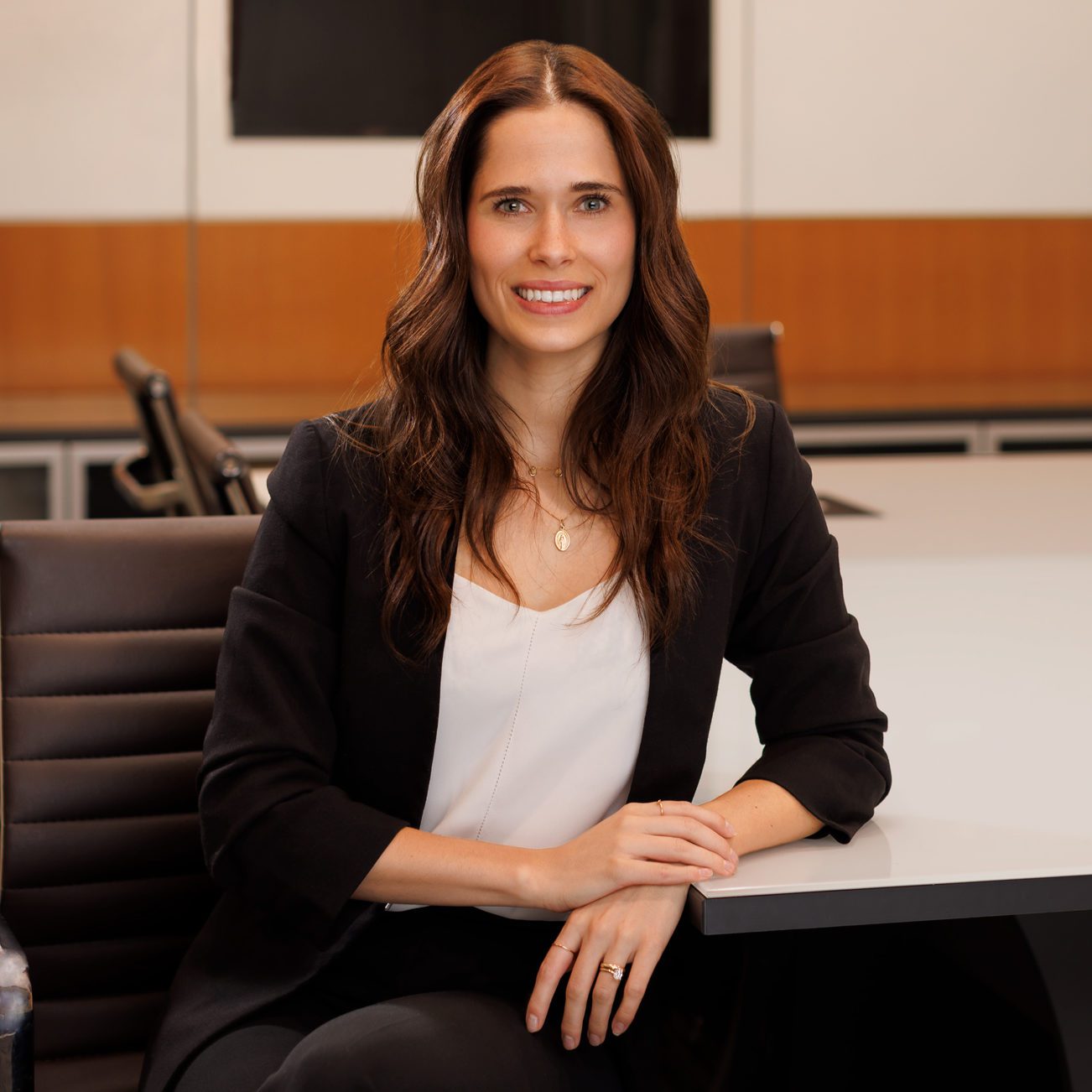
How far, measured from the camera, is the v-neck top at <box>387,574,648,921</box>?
4.21 feet

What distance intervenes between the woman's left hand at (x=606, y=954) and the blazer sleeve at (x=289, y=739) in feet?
0.56

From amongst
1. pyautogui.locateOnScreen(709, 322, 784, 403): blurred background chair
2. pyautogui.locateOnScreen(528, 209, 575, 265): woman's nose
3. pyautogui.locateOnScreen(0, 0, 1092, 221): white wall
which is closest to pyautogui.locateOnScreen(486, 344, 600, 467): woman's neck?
pyautogui.locateOnScreen(528, 209, 575, 265): woman's nose

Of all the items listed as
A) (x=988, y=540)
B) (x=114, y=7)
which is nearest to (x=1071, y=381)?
(x=988, y=540)

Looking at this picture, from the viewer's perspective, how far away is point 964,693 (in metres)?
1.57

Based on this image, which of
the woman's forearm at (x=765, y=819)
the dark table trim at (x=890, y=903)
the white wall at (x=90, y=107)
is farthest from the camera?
the white wall at (x=90, y=107)

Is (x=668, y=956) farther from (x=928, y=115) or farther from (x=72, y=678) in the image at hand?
(x=928, y=115)

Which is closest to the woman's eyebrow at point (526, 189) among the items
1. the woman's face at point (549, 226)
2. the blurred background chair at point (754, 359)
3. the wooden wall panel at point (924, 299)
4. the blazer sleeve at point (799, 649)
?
the woman's face at point (549, 226)

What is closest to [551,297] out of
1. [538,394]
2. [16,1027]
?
[538,394]

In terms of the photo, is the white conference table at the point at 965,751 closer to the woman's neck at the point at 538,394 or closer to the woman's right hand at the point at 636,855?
the woman's right hand at the point at 636,855

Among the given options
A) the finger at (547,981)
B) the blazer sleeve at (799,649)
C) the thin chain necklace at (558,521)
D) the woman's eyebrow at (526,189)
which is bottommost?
the finger at (547,981)

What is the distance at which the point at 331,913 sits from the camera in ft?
3.92

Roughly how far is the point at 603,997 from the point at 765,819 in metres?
0.19

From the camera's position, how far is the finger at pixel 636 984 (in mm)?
1146

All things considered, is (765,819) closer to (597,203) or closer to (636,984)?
(636,984)
